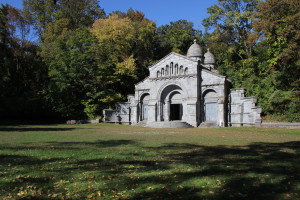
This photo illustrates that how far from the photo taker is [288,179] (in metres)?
6.51

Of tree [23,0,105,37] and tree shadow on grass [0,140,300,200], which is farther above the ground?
tree [23,0,105,37]

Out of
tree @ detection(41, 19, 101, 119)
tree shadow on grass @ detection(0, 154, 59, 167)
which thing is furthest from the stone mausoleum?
tree shadow on grass @ detection(0, 154, 59, 167)

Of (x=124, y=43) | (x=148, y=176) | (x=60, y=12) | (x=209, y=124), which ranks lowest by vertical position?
(x=148, y=176)

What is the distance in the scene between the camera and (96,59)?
36906 millimetres

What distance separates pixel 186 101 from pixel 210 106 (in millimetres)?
2831

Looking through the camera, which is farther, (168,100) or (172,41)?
(172,41)

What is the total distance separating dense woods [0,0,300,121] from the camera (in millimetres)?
32750

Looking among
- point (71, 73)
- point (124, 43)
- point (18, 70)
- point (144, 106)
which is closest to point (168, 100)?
point (144, 106)

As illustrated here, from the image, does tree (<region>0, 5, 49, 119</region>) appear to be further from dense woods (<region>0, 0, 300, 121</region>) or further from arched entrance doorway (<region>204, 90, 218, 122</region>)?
arched entrance doorway (<region>204, 90, 218, 122</region>)

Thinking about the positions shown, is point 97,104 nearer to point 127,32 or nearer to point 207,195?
point 127,32

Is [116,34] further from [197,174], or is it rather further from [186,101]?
[197,174]

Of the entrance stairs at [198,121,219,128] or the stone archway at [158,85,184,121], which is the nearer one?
the entrance stairs at [198,121,219,128]

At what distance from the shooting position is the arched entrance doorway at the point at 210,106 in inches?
1212

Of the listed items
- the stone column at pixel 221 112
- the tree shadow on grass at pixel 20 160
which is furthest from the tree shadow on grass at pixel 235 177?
the stone column at pixel 221 112
